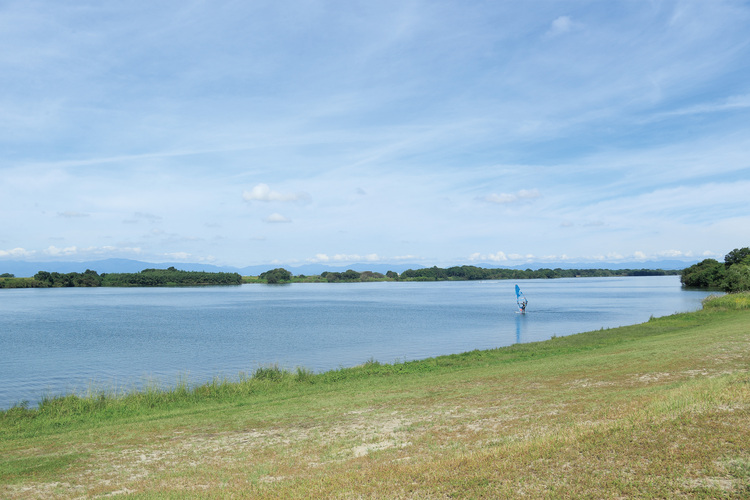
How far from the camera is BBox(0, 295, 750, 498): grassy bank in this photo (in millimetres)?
6625

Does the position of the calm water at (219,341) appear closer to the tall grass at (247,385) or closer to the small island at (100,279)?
the tall grass at (247,385)

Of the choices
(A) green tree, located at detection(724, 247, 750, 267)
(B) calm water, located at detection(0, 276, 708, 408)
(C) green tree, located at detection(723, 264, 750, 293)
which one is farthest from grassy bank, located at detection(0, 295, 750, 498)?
(A) green tree, located at detection(724, 247, 750, 267)

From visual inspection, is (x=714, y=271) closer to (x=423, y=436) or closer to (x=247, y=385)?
(x=247, y=385)

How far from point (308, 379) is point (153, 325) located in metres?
36.0

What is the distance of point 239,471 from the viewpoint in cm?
873

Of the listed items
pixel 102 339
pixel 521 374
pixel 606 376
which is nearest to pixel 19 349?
pixel 102 339

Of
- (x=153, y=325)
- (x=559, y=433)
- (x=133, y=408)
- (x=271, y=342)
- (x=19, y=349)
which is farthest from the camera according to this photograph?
(x=153, y=325)

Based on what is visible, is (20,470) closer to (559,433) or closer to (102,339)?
(559,433)

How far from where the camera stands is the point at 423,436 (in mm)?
10102

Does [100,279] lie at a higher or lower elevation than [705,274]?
higher

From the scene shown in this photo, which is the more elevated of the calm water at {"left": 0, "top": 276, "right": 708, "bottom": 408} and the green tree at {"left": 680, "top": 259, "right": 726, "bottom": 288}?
the green tree at {"left": 680, "top": 259, "right": 726, "bottom": 288}

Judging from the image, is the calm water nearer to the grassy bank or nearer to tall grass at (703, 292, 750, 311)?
tall grass at (703, 292, 750, 311)

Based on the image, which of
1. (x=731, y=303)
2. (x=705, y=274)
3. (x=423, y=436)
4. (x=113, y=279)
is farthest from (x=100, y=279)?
(x=423, y=436)

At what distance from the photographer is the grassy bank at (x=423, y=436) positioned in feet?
21.7
